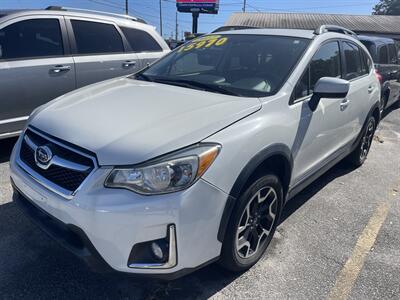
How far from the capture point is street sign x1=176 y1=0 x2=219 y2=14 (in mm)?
26469

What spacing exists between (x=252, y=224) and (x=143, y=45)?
4.05 meters

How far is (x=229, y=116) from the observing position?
2400 millimetres

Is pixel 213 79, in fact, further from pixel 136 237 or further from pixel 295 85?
pixel 136 237

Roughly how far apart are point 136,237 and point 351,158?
3803 millimetres

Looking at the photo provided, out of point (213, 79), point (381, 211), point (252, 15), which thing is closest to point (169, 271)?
point (213, 79)

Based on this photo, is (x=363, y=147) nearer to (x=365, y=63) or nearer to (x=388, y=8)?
(x=365, y=63)

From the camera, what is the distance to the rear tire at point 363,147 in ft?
15.8

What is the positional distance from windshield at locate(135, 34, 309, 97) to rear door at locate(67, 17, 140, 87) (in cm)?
158

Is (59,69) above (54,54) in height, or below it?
below

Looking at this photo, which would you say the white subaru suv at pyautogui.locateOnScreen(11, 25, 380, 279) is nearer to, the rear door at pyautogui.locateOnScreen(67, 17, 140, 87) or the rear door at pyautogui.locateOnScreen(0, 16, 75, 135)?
the rear door at pyautogui.locateOnScreen(0, 16, 75, 135)

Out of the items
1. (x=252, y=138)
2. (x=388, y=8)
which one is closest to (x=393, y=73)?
(x=252, y=138)

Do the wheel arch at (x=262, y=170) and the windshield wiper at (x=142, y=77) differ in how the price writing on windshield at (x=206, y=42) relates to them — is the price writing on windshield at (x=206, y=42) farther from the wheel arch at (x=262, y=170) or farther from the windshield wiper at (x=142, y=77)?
the wheel arch at (x=262, y=170)

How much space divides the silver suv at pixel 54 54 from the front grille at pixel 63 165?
7.19 feet

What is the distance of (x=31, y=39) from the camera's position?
178 inches
